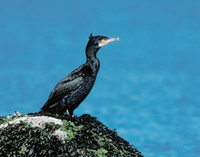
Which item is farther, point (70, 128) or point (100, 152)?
point (70, 128)

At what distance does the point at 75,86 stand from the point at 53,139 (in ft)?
8.87

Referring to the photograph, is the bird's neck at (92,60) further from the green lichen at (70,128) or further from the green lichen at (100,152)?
the green lichen at (100,152)

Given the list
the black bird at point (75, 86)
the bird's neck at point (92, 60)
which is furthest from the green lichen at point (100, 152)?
the bird's neck at point (92, 60)

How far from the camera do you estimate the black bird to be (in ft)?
35.7

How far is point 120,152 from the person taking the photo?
29.5 ft

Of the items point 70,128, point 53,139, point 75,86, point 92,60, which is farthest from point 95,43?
point 53,139

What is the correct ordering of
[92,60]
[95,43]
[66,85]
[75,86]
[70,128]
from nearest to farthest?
1. [70,128]
2. [75,86]
3. [66,85]
4. [92,60]
5. [95,43]

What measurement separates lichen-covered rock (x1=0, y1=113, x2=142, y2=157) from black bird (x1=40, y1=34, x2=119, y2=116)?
1305mm

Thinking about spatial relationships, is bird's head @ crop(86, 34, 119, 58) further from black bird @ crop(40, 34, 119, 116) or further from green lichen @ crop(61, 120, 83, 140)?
green lichen @ crop(61, 120, 83, 140)

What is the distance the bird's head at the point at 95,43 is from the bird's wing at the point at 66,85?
59 cm

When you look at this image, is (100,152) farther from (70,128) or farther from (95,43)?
(95,43)

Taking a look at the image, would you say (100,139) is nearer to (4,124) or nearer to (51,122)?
(51,122)

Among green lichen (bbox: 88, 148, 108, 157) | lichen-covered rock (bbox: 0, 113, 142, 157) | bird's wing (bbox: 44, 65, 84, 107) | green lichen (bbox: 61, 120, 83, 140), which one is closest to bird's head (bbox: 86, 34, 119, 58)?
bird's wing (bbox: 44, 65, 84, 107)

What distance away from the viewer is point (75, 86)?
1088 cm
